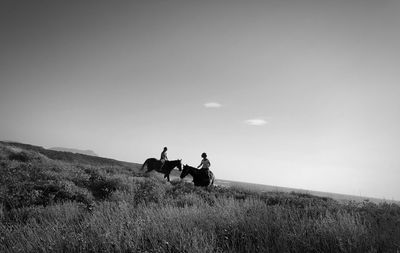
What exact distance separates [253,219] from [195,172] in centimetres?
1361

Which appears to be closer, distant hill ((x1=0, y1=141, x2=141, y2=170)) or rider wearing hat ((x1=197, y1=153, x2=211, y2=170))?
rider wearing hat ((x1=197, y1=153, x2=211, y2=170))

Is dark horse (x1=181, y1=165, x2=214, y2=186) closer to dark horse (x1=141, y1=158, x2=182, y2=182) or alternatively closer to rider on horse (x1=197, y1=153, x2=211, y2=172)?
rider on horse (x1=197, y1=153, x2=211, y2=172)

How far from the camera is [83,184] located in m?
14.7

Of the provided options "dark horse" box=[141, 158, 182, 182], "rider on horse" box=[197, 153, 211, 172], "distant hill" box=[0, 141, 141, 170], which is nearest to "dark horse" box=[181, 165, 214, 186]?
"rider on horse" box=[197, 153, 211, 172]

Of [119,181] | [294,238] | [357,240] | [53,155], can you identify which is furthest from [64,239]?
[53,155]

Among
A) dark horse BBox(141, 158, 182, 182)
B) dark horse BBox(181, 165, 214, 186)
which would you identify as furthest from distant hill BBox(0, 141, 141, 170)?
dark horse BBox(181, 165, 214, 186)

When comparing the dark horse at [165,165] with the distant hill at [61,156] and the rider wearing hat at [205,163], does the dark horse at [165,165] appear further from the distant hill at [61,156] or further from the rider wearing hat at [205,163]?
the distant hill at [61,156]

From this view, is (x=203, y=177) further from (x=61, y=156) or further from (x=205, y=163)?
(x=61, y=156)

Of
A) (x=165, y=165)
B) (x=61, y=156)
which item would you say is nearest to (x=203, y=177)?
(x=165, y=165)

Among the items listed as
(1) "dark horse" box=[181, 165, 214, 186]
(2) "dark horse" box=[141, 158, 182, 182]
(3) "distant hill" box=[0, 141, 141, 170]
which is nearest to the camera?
(1) "dark horse" box=[181, 165, 214, 186]

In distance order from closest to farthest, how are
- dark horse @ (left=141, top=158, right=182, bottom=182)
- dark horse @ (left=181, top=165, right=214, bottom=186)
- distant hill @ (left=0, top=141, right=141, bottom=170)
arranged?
dark horse @ (left=181, top=165, right=214, bottom=186) → dark horse @ (left=141, top=158, right=182, bottom=182) → distant hill @ (left=0, top=141, right=141, bottom=170)

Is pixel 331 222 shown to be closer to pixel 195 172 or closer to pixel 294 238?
pixel 294 238

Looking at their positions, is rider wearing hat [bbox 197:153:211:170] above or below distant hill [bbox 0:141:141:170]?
above

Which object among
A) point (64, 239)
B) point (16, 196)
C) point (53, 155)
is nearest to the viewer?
point (64, 239)
